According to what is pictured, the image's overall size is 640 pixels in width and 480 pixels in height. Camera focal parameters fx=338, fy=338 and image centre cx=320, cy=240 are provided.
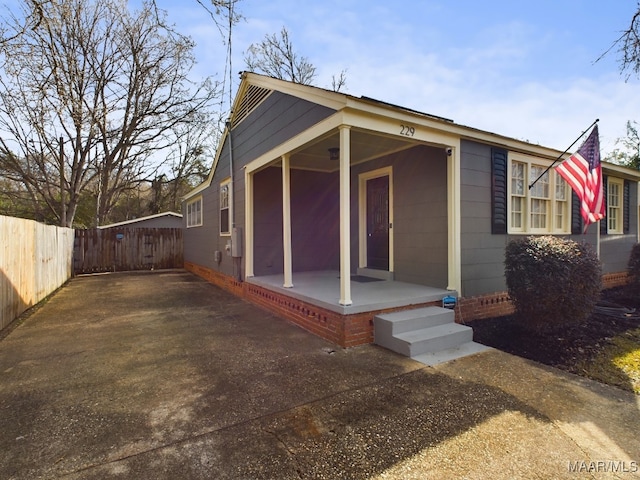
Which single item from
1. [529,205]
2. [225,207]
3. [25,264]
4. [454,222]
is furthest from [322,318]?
[25,264]

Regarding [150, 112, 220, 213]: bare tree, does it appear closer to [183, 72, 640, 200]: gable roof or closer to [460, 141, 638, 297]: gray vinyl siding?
[183, 72, 640, 200]: gable roof

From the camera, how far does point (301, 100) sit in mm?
5211

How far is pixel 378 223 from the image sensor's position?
686 cm

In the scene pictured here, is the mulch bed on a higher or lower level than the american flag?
lower

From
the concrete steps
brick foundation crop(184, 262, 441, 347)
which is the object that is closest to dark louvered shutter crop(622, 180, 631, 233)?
brick foundation crop(184, 262, 441, 347)

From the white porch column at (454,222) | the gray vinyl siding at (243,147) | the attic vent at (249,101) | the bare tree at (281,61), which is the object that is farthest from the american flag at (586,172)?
the bare tree at (281,61)

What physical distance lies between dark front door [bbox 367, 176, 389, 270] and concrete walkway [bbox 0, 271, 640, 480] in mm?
2924

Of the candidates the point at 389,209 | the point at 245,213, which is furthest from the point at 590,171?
the point at 245,213

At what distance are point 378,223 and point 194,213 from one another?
7939 millimetres

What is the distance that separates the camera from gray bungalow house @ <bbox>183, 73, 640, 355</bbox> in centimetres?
448

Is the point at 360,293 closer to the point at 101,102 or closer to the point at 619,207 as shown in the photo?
the point at 619,207

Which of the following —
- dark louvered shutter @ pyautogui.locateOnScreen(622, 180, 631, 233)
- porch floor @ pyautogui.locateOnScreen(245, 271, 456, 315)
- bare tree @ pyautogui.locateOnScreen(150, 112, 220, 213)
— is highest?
bare tree @ pyautogui.locateOnScreen(150, 112, 220, 213)

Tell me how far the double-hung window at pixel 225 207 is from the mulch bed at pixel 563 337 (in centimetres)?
595

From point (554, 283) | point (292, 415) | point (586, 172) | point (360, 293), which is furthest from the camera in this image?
point (586, 172)
